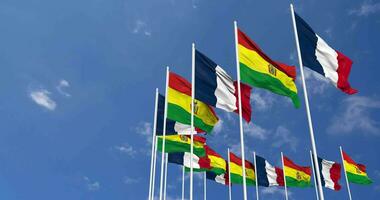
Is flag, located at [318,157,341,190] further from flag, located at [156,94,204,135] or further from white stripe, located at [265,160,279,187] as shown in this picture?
flag, located at [156,94,204,135]

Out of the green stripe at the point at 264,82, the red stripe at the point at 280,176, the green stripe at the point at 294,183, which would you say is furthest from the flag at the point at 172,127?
the red stripe at the point at 280,176

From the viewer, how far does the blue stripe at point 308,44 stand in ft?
51.2

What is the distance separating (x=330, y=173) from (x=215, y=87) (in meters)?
21.5

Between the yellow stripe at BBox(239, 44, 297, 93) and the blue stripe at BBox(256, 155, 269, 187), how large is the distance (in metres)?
18.7

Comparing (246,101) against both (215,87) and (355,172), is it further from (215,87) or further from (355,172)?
(355,172)

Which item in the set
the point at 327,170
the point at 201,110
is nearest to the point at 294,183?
the point at 327,170

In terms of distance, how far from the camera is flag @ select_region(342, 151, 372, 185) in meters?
33.8

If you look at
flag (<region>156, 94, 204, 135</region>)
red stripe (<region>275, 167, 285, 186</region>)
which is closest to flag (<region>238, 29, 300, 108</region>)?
flag (<region>156, 94, 204, 135</region>)

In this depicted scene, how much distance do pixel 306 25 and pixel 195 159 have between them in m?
15.8

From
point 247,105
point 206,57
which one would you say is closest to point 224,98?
point 247,105

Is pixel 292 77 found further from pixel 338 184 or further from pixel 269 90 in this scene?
pixel 338 184

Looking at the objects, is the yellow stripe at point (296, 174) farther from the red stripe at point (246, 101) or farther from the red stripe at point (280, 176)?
the red stripe at point (246, 101)

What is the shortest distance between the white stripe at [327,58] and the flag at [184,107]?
6110 mm

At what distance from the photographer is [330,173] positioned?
Answer: 1340 inches
